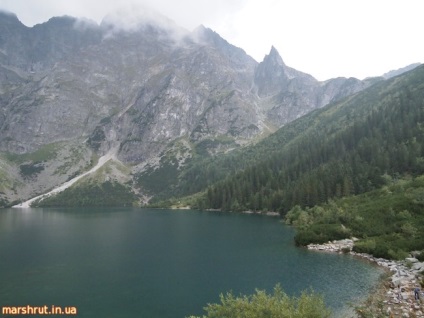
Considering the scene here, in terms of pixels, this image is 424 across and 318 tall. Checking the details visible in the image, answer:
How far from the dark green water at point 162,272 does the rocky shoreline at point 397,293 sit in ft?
Result: 9.58

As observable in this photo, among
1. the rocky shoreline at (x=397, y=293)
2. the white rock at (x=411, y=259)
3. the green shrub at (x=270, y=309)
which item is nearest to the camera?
the green shrub at (x=270, y=309)

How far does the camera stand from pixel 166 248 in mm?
90812

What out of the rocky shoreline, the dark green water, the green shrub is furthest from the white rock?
the green shrub

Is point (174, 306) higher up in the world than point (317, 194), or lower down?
lower down

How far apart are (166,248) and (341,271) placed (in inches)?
1780

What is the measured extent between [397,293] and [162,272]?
3939 cm

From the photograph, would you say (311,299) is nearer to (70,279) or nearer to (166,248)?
(70,279)

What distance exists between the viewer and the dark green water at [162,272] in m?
50.0

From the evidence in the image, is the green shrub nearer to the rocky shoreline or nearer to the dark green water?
the rocky shoreline

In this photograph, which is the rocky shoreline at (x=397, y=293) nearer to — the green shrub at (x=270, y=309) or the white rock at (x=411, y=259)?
the white rock at (x=411, y=259)

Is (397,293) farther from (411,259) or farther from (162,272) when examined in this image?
(162,272)

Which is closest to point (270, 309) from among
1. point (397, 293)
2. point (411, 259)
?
point (397, 293)

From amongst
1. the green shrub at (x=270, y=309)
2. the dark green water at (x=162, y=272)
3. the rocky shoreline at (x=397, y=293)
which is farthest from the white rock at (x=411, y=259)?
the green shrub at (x=270, y=309)

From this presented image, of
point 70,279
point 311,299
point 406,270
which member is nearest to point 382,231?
point 406,270
